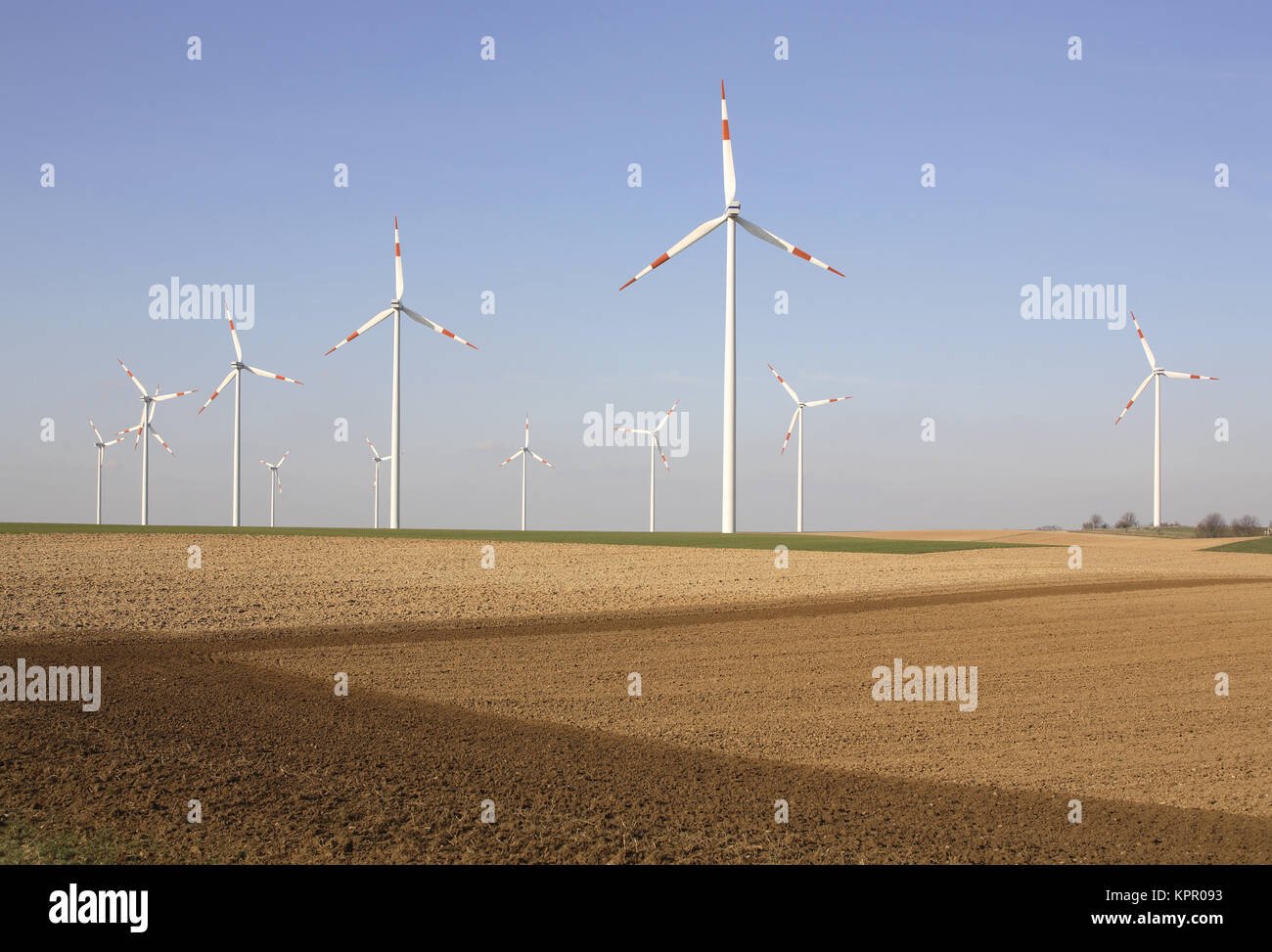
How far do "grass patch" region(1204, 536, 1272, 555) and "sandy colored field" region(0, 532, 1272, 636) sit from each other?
7.46ft

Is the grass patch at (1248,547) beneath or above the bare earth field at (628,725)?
above

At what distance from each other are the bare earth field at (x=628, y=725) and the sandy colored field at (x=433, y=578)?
0.26 m

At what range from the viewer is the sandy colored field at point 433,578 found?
26953 millimetres

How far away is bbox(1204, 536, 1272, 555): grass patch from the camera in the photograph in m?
50.6

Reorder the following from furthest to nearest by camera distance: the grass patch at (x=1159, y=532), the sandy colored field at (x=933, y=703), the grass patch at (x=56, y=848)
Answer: the grass patch at (x=1159, y=532) < the sandy colored field at (x=933, y=703) < the grass patch at (x=56, y=848)

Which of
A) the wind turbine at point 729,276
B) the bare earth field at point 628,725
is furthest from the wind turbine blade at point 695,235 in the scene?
the bare earth field at point 628,725

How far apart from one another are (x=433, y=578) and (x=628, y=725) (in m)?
20.6

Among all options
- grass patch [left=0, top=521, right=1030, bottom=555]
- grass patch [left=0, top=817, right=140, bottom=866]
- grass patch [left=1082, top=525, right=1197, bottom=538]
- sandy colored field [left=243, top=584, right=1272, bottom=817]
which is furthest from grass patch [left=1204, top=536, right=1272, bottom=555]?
grass patch [left=0, top=817, right=140, bottom=866]

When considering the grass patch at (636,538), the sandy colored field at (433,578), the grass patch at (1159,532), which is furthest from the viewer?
the grass patch at (1159,532)

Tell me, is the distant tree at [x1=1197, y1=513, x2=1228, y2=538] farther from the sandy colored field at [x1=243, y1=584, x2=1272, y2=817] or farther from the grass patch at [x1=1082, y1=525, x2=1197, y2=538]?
the sandy colored field at [x1=243, y1=584, x2=1272, y2=817]

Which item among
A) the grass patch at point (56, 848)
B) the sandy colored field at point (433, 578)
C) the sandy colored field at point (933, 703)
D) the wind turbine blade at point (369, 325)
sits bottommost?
the sandy colored field at point (933, 703)

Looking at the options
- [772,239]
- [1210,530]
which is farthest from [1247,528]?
[772,239]

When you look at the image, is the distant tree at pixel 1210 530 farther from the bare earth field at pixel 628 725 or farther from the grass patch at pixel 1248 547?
the bare earth field at pixel 628 725
